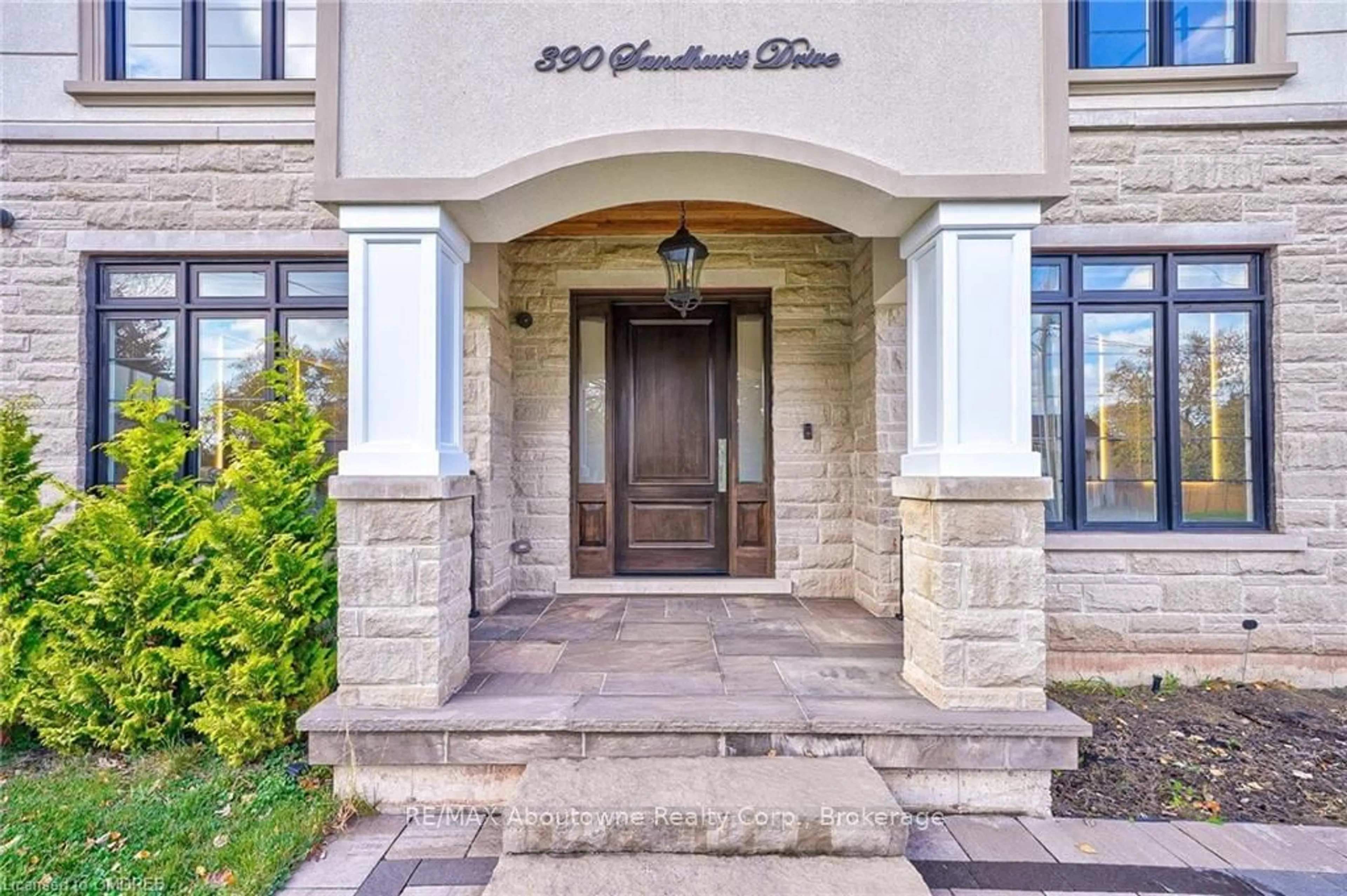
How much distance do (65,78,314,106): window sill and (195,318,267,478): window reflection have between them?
4.31 ft

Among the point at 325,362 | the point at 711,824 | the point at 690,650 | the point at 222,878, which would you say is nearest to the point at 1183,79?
the point at 690,650

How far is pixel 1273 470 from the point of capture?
396cm

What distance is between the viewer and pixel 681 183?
3.05 metres

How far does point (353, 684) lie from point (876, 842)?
2070 millimetres

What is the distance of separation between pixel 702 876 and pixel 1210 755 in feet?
8.57

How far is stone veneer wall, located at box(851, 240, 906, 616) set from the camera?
14.1 feet

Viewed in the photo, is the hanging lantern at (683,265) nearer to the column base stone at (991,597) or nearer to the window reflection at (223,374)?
the column base stone at (991,597)

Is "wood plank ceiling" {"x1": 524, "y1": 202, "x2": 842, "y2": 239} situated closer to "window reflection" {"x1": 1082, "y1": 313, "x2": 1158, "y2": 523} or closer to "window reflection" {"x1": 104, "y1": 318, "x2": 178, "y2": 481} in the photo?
"window reflection" {"x1": 1082, "y1": 313, "x2": 1158, "y2": 523}

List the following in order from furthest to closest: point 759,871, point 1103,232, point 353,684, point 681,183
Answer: point 1103,232 → point 681,183 → point 353,684 → point 759,871

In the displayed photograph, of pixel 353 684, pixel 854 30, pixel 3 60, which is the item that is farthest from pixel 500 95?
pixel 3 60

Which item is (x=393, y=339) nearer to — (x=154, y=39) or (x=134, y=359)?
(x=134, y=359)

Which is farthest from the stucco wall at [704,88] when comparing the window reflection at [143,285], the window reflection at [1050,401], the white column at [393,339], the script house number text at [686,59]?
the window reflection at [143,285]

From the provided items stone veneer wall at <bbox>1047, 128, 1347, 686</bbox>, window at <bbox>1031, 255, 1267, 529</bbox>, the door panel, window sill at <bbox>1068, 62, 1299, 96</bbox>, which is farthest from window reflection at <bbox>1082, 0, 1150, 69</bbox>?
the door panel

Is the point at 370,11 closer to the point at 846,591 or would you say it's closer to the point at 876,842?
the point at 876,842
